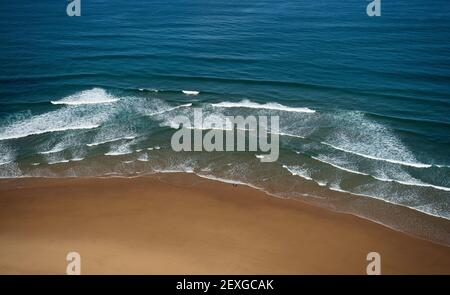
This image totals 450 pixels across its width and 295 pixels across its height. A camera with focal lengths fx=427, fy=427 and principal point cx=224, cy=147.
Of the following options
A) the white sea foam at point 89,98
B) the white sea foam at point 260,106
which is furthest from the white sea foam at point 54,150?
the white sea foam at point 260,106

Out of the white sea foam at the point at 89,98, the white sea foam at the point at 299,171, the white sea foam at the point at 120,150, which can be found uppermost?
the white sea foam at the point at 89,98

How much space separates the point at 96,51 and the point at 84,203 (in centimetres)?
2277

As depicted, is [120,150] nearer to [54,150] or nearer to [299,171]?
[54,150]

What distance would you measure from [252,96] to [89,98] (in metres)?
11.7

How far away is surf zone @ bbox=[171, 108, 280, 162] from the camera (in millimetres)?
24688

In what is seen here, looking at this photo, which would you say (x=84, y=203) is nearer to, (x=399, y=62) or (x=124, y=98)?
(x=124, y=98)

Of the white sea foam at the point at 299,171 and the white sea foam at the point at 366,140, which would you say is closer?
the white sea foam at the point at 299,171

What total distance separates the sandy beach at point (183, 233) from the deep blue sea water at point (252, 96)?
1.28 meters

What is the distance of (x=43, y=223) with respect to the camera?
61.7ft

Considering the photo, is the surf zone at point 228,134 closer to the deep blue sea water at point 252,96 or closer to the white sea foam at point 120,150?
the deep blue sea water at point 252,96

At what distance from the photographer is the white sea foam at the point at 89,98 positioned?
98.7ft

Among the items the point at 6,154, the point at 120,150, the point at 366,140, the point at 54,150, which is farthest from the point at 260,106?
the point at 6,154

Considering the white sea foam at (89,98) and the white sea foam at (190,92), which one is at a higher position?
the white sea foam at (190,92)

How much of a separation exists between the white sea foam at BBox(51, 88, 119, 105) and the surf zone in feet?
20.6
